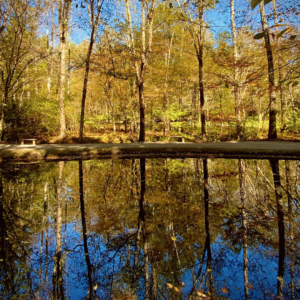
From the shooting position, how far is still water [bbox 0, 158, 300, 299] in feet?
6.99

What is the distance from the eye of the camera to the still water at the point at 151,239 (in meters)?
2.13

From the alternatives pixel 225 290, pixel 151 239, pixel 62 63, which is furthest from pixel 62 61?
pixel 225 290

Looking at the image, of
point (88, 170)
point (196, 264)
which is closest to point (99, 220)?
point (196, 264)

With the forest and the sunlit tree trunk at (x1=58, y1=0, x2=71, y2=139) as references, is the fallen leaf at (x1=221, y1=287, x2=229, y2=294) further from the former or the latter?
the sunlit tree trunk at (x1=58, y1=0, x2=71, y2=139)

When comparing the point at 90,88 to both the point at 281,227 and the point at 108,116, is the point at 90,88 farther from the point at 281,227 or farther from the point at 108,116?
the point at 281,227

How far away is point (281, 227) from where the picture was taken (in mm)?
3086

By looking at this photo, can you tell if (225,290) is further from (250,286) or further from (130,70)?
(130,70)

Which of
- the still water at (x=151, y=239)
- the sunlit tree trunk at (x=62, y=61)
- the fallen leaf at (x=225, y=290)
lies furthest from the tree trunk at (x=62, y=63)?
the fallen leaf at (x=225, y=290)

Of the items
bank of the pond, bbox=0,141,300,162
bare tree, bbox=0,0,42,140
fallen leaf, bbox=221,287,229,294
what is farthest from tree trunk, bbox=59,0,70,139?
fallen leaf, bbox=221,287,229,294

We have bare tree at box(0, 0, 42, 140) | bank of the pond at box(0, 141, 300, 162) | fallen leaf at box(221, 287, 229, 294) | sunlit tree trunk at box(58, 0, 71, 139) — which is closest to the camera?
fallen leaf at box(221, 287, 229, 294)

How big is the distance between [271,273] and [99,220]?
2.37 meters

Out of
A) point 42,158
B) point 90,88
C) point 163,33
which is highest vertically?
point 163,33

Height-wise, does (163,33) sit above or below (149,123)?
above

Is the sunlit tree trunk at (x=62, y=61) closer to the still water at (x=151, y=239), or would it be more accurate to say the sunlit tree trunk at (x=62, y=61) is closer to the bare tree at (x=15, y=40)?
the bare tree at (x=15, y=40)
